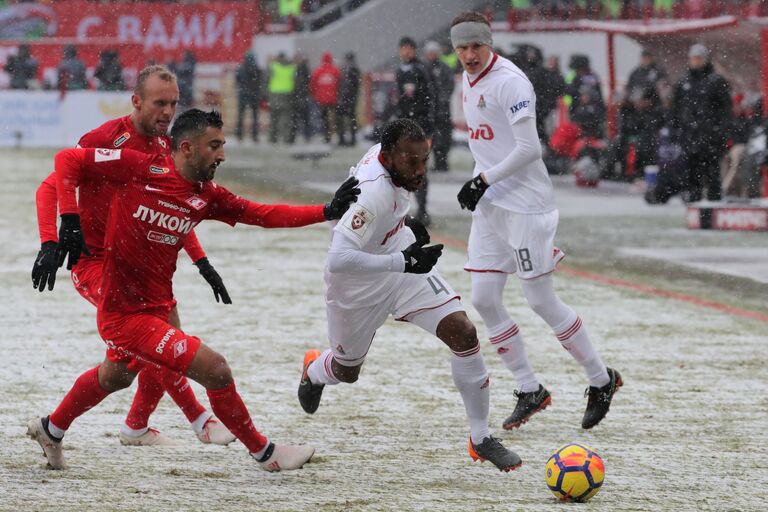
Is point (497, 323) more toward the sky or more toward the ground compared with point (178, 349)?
more toward the ground

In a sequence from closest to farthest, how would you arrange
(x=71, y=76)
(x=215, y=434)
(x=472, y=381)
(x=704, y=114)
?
1. (x=472, y=381)
2. (x=215, y=434)
3. (x=704, y=114)
4. (x=71, y=76)

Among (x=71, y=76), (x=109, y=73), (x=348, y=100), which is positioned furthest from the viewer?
(x=109, y=73)

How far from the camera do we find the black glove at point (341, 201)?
5.98 m

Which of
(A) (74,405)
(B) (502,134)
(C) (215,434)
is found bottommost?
(C) (215,434)

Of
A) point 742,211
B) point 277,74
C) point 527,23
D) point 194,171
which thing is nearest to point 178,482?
point 194,171

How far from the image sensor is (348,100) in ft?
89.9

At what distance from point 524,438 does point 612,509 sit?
4.59ft

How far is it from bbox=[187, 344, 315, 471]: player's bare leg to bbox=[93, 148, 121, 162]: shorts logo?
0.96 m

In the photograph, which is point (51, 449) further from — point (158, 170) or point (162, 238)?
point (158, 170)

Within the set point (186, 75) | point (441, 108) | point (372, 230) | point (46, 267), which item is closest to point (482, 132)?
point (372, 230)

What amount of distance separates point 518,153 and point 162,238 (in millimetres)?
2068

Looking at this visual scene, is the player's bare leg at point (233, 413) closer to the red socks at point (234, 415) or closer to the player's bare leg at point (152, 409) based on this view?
the red socks at point (234, 415)

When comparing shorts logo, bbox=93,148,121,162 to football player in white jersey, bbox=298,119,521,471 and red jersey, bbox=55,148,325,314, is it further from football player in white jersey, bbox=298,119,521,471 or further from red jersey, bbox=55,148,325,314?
football player in white jersey, bbox=298,119,521,471

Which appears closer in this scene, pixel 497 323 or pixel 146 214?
pixel 146 214
